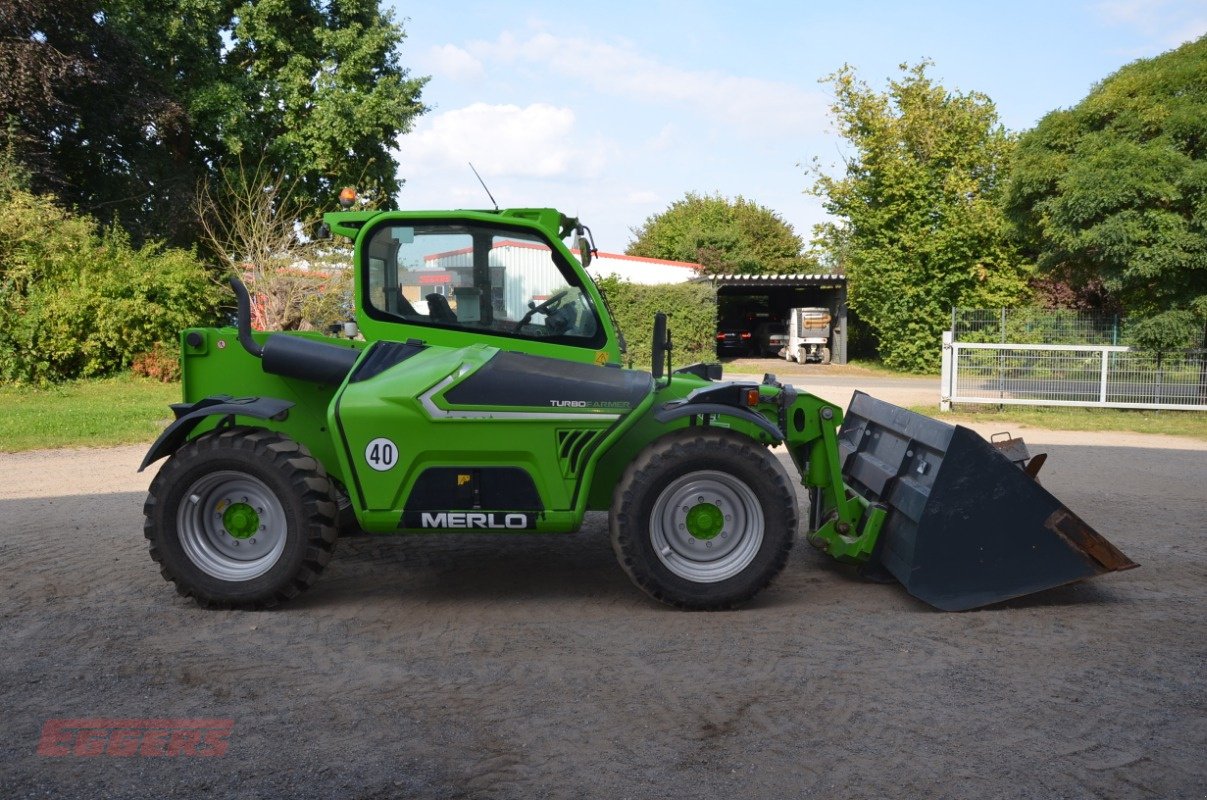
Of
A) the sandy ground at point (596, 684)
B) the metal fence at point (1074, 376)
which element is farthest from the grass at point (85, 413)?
the metal fence at point (1074, 376)

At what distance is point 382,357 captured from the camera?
19.5 ft

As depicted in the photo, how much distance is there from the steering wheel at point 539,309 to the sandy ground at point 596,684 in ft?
5.16

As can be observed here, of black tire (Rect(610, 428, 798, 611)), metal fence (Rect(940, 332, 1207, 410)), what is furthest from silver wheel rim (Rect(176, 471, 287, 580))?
metal fence (Rect(940, 332, 1207, 410))

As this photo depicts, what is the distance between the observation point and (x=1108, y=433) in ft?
52.0

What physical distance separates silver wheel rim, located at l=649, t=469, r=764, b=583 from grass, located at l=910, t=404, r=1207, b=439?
12.2 m

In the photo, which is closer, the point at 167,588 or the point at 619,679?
the point at 619,679

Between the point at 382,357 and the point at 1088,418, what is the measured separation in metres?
14.6

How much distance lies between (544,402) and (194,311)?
1849 centimetres

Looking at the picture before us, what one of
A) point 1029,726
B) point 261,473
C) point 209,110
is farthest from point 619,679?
point 209,110

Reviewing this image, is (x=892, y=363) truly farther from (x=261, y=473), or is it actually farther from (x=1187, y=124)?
(x=261, y=473)

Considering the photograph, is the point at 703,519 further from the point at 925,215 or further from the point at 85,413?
the point at 925,215

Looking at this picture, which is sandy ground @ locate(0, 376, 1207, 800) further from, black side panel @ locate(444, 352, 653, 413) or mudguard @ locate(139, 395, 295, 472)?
black side panel @ locate(444, 352, 653, 413)

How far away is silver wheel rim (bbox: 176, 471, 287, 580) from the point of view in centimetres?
580

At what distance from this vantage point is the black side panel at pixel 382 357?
5.83 metres
